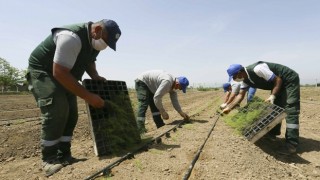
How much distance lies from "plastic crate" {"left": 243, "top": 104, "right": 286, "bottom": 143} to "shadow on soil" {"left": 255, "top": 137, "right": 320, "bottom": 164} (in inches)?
19.2

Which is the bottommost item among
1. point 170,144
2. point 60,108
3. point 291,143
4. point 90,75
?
point 291,143

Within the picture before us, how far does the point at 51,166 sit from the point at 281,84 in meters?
4.49

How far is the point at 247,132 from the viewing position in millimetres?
5832

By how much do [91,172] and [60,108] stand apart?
2.90 feet

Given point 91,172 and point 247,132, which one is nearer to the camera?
point 91,172

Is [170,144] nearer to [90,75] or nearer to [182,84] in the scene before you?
[90,75]

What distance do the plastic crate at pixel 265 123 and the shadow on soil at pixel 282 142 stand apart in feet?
1.60

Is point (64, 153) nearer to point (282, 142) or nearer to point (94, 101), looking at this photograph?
point (94, 101)

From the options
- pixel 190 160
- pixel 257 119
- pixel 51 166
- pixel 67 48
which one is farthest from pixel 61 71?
pixel 257 119

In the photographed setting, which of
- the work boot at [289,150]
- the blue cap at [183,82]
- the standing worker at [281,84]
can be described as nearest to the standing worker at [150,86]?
the blue cap at [183,82]

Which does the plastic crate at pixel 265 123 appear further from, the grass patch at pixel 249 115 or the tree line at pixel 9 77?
the tree line at pixel 9 77

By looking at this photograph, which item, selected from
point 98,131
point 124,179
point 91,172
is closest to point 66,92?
point 98,131

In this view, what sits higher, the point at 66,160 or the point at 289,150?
the point at 66,160

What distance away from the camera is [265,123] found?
5.40 m
